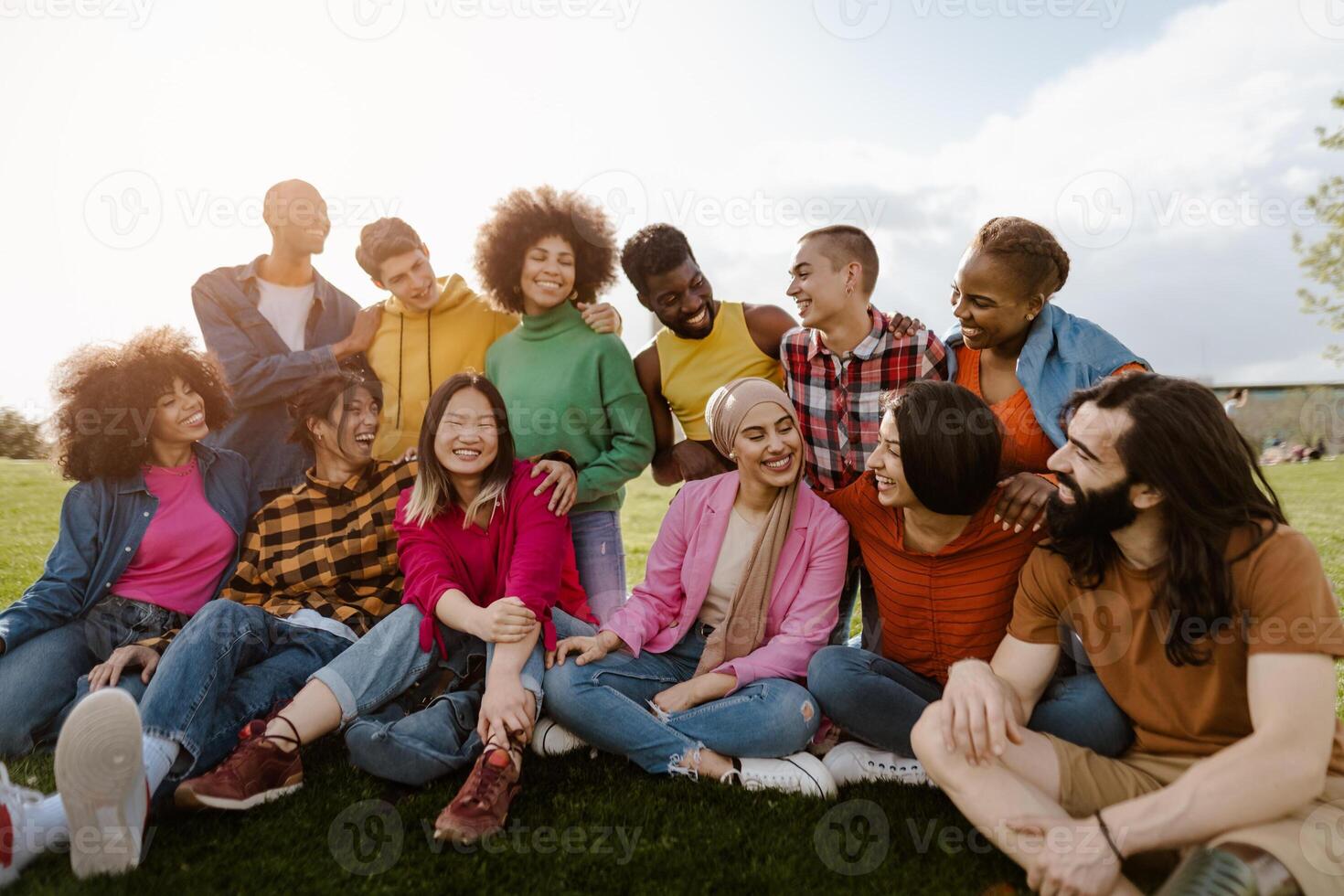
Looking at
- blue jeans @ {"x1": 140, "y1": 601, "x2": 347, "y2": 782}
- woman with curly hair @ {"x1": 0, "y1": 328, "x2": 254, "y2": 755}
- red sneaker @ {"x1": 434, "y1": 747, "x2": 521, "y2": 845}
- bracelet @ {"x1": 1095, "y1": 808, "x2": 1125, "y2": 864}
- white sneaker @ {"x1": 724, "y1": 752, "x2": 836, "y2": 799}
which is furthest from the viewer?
woman with curly hair @ {"x1": 0, "y1": 328, "x2": 254, "y2": 755}

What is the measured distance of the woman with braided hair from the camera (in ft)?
12.1

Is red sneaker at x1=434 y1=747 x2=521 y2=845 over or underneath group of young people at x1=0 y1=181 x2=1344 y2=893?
underneath

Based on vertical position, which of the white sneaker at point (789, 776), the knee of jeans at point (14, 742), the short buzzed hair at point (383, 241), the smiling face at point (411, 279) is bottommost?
the knee of jeans at point (14, 742)

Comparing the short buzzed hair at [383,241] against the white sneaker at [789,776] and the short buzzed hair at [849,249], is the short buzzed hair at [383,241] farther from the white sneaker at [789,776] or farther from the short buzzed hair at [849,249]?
the white sneaker at [789,776]

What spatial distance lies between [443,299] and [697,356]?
144cm

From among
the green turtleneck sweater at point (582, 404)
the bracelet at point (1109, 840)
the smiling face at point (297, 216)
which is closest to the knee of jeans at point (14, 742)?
the green turtleneck sweater at point (582, 404)

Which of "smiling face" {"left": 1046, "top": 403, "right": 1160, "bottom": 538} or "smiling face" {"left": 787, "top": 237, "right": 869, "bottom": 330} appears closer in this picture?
"smiling face" {"left": 1046, "top": 403, "right": 1160, "bottom": 538}

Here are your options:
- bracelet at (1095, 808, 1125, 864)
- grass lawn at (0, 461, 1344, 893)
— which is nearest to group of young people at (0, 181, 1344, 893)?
bracelet at (1095, 808, 1125, 864)

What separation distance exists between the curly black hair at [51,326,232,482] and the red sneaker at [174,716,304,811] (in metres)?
1.63

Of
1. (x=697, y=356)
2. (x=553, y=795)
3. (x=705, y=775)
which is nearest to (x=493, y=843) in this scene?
(x=553, y=795)

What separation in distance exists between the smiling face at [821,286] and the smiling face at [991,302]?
570 mm

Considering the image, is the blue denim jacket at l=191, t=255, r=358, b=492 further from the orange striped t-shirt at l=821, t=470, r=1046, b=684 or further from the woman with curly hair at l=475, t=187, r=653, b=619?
the orange striped t-shirt at l=821, t=470, r=1046, b=684

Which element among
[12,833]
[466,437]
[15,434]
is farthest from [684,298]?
[15,434]

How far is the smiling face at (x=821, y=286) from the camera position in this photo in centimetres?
423
